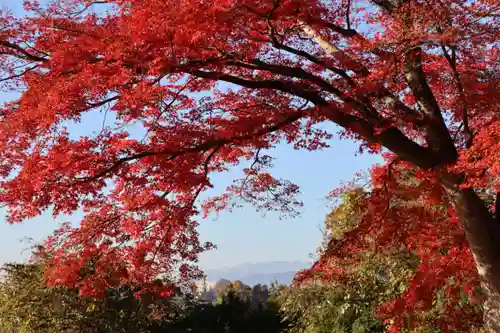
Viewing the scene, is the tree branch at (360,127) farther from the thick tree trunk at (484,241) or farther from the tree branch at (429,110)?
the thick tree trunk at (484,241)

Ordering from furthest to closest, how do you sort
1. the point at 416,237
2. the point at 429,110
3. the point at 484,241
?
the point at 416,237, the point at 429,110, the point at 484,241

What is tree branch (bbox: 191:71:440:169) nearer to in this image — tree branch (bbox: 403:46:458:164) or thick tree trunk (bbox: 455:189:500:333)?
tree branch (bbox: 403:46:458:164)

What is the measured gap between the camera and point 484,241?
5801mm

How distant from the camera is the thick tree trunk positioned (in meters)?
5.79

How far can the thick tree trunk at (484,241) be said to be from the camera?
579cm

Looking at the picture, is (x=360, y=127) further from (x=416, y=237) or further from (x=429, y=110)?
(x=416, y=237)

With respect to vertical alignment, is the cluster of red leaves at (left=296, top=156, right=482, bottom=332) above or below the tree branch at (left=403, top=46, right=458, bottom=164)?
below

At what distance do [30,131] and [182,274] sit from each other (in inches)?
129

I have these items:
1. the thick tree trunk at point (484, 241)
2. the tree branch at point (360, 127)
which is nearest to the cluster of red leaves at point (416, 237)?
the tree branch at point (360, 127)

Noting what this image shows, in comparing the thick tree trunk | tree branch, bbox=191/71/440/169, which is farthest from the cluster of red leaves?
the thick tree trunk

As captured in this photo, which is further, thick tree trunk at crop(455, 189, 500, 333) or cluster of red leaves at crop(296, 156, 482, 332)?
cluster of red leaves at crop(296, 156, 482, 332)

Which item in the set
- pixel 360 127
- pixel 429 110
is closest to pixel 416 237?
pixel 429 110

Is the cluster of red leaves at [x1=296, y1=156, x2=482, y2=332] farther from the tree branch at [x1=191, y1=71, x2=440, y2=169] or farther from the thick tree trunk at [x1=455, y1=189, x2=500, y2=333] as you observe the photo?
the thick tree trunk at [x1=455, y1=189, x2=500, y2=333]

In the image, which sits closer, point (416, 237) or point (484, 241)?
point (484, 241)
